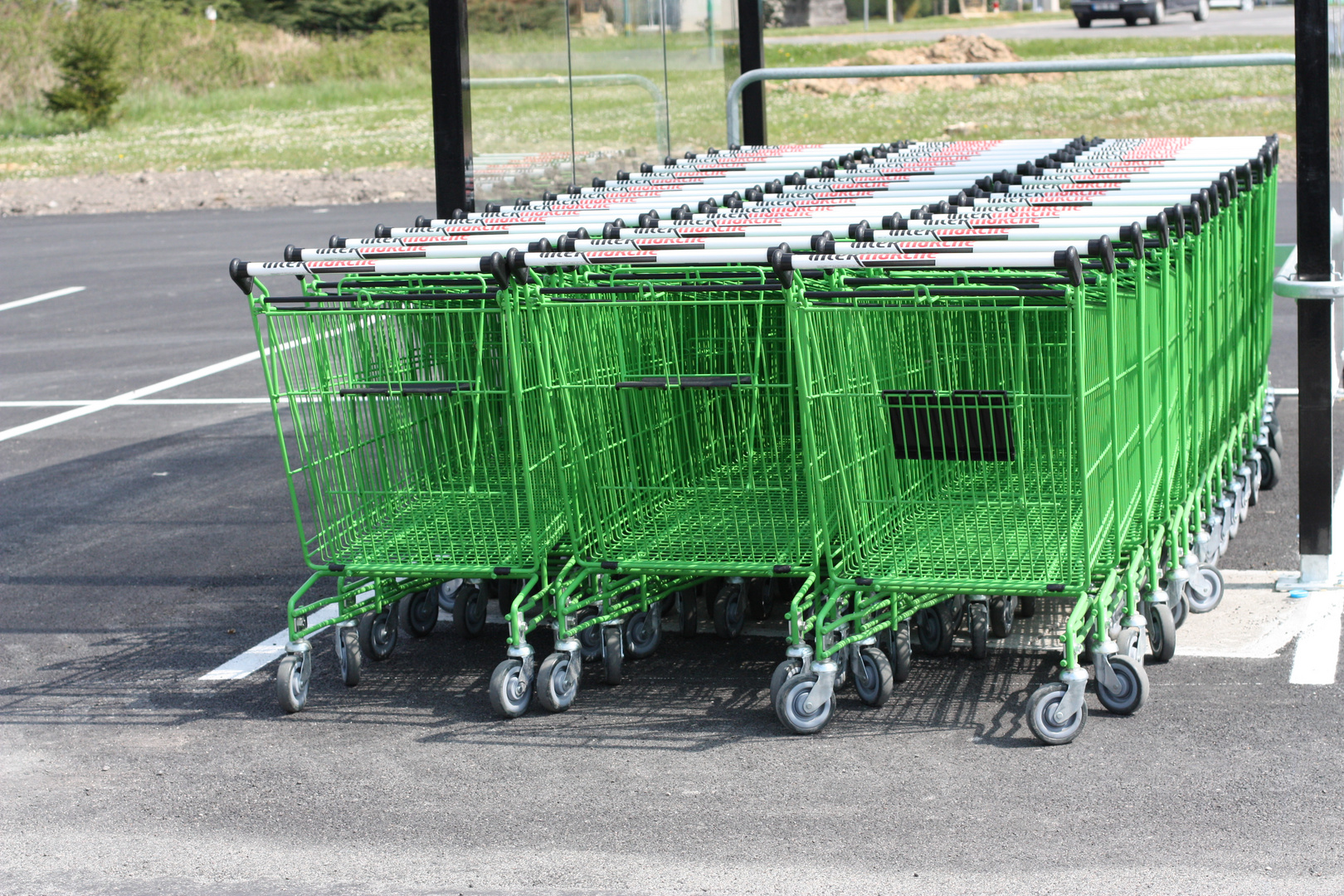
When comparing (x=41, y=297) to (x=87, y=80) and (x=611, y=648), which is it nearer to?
(x=611, y=648)

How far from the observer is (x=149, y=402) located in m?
11.1

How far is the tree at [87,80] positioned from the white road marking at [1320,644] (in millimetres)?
35478

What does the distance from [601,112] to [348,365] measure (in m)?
4.54

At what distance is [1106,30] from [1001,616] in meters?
33.5

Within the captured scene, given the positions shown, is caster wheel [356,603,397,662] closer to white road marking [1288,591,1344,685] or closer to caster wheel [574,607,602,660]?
caster wheel [574,607,602,660]

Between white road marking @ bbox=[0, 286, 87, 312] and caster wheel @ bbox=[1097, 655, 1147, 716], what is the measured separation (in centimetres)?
1320

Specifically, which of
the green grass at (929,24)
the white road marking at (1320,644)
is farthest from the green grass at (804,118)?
the white road marking at (1320,644)

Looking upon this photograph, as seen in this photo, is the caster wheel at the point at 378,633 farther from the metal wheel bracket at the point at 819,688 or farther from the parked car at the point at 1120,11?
the parked car at the point at 1120,11

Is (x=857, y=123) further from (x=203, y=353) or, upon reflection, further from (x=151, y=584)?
(x=151, y=584)

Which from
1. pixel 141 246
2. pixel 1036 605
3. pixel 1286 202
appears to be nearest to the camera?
pixel 1036 605

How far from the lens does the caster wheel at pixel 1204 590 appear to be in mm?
5824

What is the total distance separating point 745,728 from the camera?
4.96 meters

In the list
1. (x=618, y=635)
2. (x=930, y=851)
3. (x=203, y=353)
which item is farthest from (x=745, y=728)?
(x=203, y=353)

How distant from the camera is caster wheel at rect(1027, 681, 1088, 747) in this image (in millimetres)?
4672
